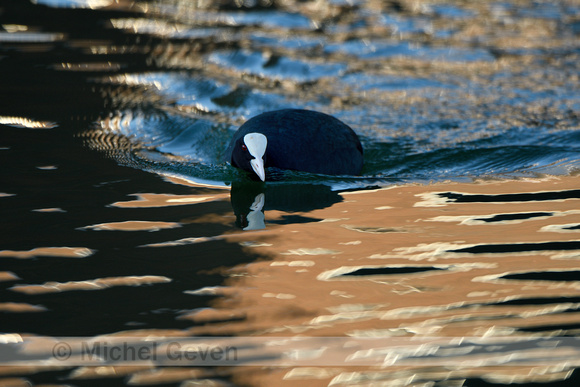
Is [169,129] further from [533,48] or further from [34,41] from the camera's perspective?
[533,48]

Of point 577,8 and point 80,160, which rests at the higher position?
point 577,8

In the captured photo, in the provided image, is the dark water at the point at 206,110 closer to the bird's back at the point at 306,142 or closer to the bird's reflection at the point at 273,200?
the bird's reflection at the point at 273,200

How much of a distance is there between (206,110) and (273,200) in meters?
3.02

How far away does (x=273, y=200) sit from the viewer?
18.8 feet

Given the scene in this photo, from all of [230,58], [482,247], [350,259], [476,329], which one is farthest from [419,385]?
[230,58]

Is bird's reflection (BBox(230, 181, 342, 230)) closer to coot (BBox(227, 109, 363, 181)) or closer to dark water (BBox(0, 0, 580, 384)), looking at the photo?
dark water (BBox(0, 0, 580, 384))

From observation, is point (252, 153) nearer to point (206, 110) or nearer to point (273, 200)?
point (273, 200)

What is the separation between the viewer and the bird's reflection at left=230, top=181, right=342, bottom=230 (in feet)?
17.0

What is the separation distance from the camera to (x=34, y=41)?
34.9 ft

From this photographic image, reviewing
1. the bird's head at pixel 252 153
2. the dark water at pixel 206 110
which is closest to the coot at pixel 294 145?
the bird's head at pixel 252 153

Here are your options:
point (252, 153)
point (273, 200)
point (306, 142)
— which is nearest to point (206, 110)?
point (306, 142)

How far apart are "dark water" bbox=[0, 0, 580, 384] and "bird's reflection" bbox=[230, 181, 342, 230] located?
1.0 inches

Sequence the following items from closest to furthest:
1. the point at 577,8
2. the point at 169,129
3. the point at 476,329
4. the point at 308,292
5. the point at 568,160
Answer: the point at 476,329 < the point at 308,292 < the point at 568,160 < the point at 169,129 < the point at 577,8

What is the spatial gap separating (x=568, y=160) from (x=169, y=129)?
3954 mm
